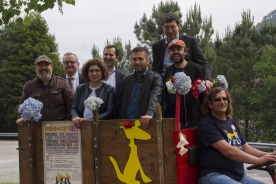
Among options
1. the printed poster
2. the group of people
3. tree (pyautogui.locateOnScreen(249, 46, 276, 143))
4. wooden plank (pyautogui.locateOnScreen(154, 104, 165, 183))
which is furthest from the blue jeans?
tree (pyautogui.locateOnScreen(249, 46, 276, 143))

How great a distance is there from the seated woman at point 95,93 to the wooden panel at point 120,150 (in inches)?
18.9

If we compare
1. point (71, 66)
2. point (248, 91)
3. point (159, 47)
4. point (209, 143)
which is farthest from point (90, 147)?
point (248, 91)

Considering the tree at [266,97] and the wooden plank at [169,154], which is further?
the tree at [266,97]

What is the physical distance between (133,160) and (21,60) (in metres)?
32.2

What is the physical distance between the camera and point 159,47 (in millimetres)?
5789

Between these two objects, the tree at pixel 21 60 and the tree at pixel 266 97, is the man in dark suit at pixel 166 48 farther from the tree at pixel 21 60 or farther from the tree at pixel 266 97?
the tree at pixel 21 60

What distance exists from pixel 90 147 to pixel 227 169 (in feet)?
4.75

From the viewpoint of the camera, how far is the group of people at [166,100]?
4465mm

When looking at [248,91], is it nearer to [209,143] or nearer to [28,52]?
[28,52]

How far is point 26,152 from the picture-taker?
5145mm

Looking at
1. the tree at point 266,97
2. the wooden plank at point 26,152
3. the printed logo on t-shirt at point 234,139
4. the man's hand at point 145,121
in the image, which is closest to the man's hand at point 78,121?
the wooden plank at point 26,152

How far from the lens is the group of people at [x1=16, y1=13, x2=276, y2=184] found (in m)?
4.46

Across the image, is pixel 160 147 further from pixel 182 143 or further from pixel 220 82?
pixel 220 82

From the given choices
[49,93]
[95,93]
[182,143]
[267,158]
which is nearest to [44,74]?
[49,93]
